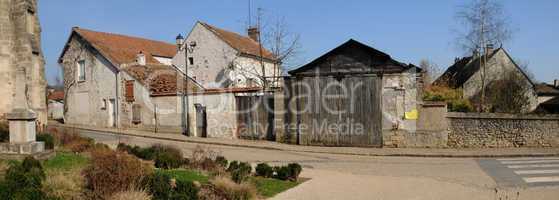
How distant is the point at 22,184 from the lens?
7.25 m

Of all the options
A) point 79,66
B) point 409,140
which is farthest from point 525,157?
→ point 79,66

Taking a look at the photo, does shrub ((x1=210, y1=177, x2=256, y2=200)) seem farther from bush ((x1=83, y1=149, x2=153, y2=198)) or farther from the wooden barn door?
the wooden barn door

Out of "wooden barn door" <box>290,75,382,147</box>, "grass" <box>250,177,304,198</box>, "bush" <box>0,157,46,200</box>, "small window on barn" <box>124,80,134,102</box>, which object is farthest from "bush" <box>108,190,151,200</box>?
"small window on barn" <box>124,80,134,102</box>

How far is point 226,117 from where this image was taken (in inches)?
882

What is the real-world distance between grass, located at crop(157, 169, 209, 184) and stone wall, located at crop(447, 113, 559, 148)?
41.9ft

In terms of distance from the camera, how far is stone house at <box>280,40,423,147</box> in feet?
63.4

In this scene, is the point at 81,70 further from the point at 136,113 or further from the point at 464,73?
the point at 464,73

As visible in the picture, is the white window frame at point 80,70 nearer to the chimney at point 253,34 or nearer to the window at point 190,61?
the window at point 190,61

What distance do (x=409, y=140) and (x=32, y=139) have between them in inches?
574

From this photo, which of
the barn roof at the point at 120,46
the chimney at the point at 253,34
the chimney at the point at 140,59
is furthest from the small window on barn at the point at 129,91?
the chimney at the point at 253,34

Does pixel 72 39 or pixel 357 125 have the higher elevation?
pixel 72 39

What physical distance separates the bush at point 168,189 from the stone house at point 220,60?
22741 millimetres

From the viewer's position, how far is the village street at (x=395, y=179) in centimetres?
938

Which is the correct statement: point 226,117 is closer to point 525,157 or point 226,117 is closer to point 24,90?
point 24,90
